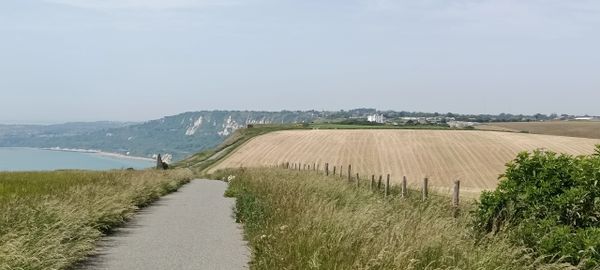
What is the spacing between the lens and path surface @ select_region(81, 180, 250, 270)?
986 cm

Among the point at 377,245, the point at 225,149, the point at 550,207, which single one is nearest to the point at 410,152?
the point at 225,149

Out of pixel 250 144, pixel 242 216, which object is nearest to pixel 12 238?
pixel 242 216

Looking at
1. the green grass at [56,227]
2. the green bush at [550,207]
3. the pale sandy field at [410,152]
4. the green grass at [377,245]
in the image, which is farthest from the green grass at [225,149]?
the green bush at [550,207]

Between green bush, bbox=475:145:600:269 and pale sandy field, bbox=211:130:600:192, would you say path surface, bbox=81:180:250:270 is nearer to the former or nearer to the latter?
green bush, bbox=475:145:600:269

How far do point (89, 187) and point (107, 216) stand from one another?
189 inches

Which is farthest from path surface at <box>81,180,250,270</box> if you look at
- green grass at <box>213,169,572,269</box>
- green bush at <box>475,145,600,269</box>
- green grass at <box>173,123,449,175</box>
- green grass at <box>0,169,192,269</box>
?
green grass at <box>173,123,449,175</box>

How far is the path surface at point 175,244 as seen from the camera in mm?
9859

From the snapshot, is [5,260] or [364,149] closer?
[5,260]

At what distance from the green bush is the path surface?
4132mm

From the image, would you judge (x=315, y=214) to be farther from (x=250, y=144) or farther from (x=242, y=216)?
(x=250, y=144)

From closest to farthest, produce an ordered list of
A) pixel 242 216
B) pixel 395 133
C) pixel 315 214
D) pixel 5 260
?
pixel 5 260 → pixel 315 214 → pixel 242 216 → pixel 395 133

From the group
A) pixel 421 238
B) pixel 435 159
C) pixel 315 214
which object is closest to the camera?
pixel 421 238

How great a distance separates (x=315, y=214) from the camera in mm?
10516

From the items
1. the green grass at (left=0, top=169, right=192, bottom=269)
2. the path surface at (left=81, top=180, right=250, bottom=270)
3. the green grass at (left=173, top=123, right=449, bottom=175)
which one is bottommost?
the green grass at (left=173, top=123, right=449, bottom=175)
